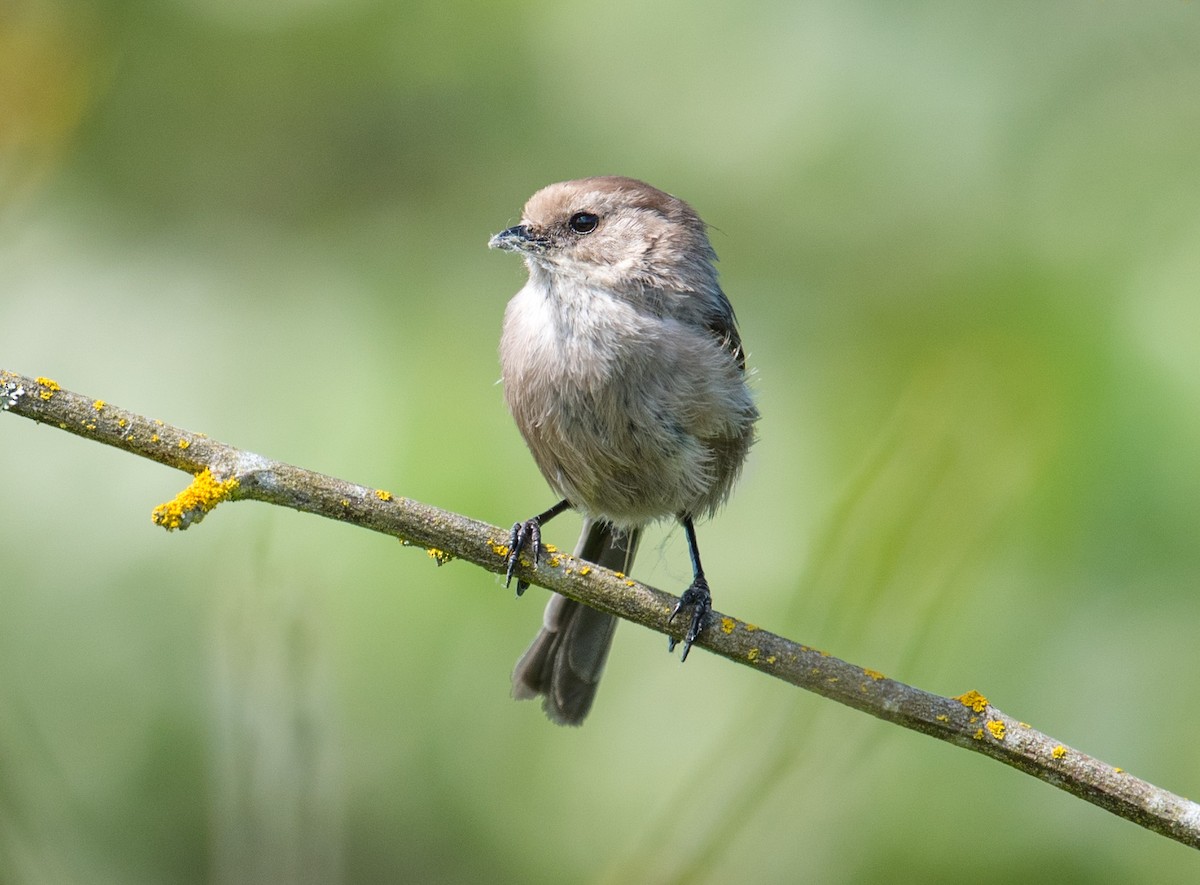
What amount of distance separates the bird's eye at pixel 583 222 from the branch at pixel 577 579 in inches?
53.6

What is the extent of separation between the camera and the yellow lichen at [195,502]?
2.54 m

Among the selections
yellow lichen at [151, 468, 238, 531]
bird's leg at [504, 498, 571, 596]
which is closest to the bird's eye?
bird's leg at [504, 498, 571, 596]

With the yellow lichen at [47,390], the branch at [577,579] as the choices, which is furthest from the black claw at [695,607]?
the yellow lichen at [47,390]

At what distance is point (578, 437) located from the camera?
12.8ft

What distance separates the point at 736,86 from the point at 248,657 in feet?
10.8

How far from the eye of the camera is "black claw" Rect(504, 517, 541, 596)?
3205mm

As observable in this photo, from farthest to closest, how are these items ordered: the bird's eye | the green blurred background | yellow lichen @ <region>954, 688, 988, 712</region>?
the bird's eye < the green blurred background < yellow lichen @ <region>954, 688, 988, 712</region>

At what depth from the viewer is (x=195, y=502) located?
2611mm

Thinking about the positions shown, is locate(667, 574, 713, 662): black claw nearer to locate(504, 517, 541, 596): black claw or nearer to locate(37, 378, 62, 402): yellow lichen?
locate(504, 517, 541, 596): black claw

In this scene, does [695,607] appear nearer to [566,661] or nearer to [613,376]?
[566,661]

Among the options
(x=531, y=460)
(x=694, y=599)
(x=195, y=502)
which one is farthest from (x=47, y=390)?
(x=694, y=599)

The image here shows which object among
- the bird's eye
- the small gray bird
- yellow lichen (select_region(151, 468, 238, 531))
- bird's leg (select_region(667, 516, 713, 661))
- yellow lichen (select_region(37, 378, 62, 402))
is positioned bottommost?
yellow lichen (select_region(151, 468, 238, 531))

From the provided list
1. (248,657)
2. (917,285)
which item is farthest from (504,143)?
(248,657)

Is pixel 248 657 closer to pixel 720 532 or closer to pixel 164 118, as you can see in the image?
pixel 720 532
